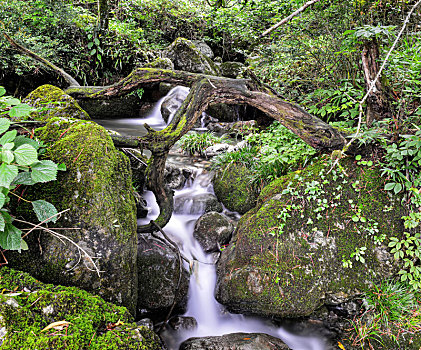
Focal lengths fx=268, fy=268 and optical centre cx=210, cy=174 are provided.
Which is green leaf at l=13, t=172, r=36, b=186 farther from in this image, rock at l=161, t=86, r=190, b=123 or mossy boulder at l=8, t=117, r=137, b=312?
rock at l=161, t=86, r=190, b=123

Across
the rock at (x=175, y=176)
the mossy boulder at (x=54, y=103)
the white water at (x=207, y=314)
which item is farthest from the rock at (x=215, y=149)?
the mossy boulder at (x=54, y=103)

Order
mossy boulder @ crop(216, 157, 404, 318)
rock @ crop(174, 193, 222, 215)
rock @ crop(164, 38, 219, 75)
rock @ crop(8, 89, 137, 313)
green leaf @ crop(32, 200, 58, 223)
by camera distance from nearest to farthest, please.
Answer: green leaf @ crop(32, 200, 58, 223) → rock @ crop(8, 89, 137, 313) → mossy boulder @ crop(216, 157, 404, 318) → rock @ crop(174, 193, 222, 215) → rock @ crop(164, 38, 219, 75)

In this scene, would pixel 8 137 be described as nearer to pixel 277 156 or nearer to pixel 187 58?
pixel 277 156

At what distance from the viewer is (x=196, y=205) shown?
5102 millimetres

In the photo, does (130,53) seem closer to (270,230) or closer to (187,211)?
(187,211)

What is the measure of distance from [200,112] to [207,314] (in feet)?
8.87

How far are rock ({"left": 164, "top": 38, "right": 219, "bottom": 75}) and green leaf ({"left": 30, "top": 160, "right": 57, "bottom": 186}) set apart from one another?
9.66 meters

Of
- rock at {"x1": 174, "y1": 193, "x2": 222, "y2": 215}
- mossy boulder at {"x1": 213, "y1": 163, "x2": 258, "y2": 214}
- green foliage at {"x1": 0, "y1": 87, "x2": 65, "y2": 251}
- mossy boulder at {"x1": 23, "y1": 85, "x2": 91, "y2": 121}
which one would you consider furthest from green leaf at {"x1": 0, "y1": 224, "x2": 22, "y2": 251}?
mossy boulder at {"x1": 213, "y1": 163, "x2": 258, "y2": 214}

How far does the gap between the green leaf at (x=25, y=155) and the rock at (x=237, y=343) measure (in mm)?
2498

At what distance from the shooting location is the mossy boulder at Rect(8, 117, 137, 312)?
2.16 m

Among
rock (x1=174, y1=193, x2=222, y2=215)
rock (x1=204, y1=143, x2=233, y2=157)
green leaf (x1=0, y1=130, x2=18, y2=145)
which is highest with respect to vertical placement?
green leaf (x1=0, y1=130, x2=18, y2=145)

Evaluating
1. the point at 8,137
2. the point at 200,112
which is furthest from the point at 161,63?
the point at 8,137

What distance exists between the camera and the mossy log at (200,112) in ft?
11.1

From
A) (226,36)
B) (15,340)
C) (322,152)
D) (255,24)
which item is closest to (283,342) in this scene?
(322,152)
